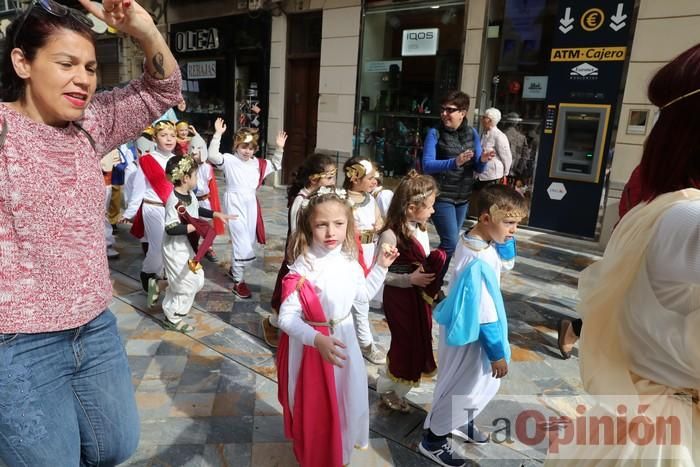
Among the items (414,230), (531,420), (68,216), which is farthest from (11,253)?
(531,420)

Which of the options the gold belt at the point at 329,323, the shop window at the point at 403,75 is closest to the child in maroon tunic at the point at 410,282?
the gold belt at the point at 329,323

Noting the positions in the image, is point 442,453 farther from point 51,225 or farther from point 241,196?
point 241,196

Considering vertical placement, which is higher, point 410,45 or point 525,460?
point 410,45

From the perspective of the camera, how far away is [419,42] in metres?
8.17

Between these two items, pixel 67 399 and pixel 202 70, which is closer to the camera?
pixel 67 399

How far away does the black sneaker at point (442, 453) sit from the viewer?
7.98 feet

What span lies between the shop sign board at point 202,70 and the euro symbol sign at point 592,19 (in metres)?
8.25

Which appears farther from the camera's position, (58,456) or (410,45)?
(410,45)

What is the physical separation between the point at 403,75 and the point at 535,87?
2.39 m

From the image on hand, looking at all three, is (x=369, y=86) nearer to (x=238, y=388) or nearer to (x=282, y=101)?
(x=282, y=101)

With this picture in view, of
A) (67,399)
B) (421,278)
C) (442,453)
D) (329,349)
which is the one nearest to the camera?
(67,399)

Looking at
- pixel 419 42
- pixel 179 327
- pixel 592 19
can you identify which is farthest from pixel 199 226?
pixel 419 42

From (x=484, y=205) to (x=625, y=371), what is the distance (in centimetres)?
120

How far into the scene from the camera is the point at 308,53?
973 centimetres
